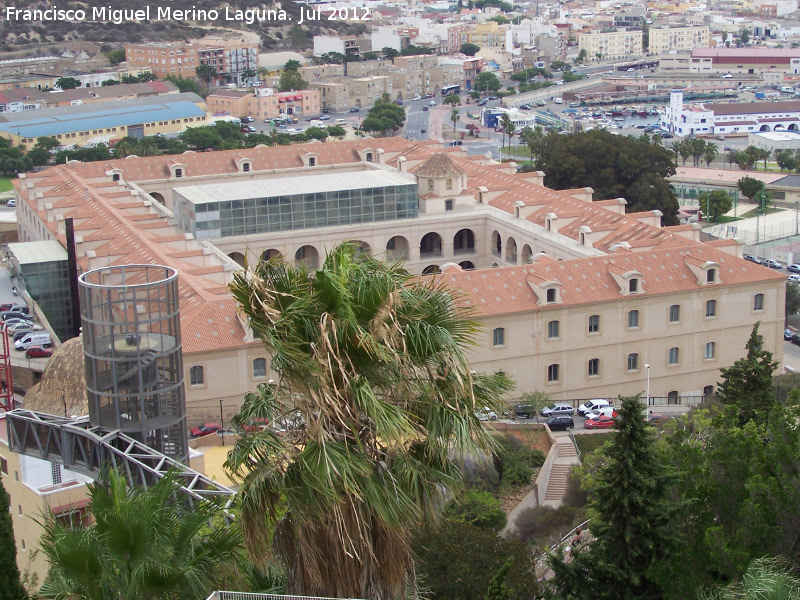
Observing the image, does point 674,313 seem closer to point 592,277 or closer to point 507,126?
point 592,277

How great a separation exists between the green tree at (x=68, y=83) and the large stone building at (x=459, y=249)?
9885 cm

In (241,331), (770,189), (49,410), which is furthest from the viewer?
(770,189)

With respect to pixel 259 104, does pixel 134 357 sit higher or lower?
higher

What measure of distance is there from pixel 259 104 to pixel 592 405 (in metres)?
127

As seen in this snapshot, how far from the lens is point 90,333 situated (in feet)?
83.8

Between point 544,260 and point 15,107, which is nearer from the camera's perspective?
point 544,260

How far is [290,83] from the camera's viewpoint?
616 feet

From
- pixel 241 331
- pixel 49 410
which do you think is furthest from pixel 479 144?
pixel 49 410

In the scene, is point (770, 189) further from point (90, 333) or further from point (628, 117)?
point (90, 333)

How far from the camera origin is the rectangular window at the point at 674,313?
190 ft

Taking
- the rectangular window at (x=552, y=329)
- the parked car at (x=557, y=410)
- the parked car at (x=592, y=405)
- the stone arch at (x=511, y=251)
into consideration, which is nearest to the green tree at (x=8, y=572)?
the parked car at (x=557, y=410)

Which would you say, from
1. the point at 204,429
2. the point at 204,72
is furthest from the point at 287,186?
the point at 204,72

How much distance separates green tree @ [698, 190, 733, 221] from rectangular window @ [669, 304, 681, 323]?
51.8 m

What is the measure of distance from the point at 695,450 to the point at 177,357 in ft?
37.7
